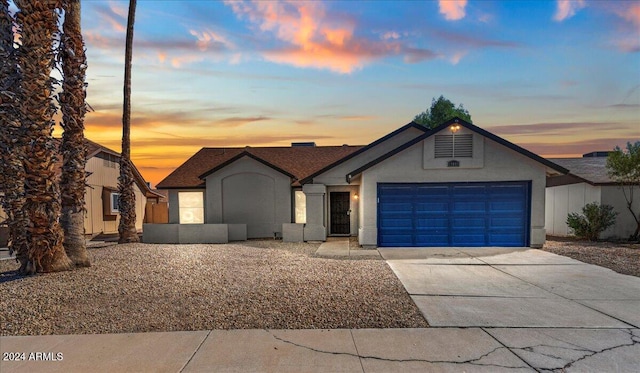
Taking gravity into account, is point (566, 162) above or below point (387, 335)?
above

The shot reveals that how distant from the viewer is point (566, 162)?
2142cm

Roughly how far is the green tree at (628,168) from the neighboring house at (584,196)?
0.34 meters

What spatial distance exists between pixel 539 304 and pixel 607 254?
8.02 meters

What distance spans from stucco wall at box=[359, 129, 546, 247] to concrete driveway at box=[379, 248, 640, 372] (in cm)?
281

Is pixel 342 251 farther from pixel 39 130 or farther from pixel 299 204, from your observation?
pixel 39 130

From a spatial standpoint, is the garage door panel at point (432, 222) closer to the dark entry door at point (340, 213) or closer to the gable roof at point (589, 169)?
the dark entry door at point (340, 213)

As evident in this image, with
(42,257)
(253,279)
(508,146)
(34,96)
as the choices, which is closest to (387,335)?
(253,279)

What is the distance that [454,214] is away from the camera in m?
14.0

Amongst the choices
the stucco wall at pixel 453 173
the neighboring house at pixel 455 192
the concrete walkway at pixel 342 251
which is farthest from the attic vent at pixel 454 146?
the concrete walkway at pixel 342 251

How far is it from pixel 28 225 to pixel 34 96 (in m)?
3.24

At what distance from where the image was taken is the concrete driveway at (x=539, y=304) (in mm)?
4656

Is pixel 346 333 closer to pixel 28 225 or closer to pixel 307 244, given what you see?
pixel 28 225

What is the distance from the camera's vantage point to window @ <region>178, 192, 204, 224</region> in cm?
1936

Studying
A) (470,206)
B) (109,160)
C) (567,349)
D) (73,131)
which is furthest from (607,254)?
(109,160)
